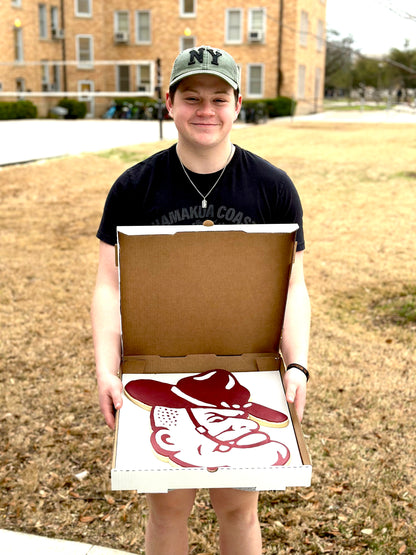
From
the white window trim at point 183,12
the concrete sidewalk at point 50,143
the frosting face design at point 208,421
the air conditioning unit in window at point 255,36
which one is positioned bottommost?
the concrete sidewalk at point 50,143

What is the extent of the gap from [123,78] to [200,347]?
135 feet

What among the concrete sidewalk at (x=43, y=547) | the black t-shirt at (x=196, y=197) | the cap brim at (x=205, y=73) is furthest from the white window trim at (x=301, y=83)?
the cap brim at (x=205, y=73)

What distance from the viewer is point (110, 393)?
180 centimetres

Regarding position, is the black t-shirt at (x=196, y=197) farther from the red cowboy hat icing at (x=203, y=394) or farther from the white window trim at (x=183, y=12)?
the white window trim at (x=183, y=12)

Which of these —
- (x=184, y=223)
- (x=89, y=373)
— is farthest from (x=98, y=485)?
(x=184, y=223)

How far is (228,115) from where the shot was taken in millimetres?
1922

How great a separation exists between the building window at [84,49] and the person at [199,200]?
133ft

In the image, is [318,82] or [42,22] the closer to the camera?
[42,22]

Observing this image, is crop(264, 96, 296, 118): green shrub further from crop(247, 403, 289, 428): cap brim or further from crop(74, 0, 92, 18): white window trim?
crop(247, 403, 289, 428): cap brim

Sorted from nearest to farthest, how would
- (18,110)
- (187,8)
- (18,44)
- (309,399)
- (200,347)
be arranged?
(200,347)
(309,399)
(18,110)
(18,44)
(187,8)

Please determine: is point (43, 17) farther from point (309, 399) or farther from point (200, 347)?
point (200, 347)

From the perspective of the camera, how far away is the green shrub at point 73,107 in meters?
36.8

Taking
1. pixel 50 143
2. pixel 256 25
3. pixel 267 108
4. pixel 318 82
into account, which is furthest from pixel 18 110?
pixel 318 82

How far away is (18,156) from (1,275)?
8668 millimetres
